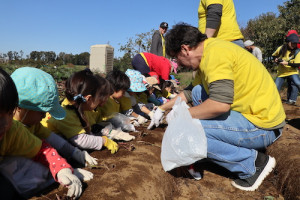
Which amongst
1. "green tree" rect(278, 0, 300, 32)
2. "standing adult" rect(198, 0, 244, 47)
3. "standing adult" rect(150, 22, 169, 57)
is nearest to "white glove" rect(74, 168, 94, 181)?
"standing adult" rect(198, 0, 244, 47)

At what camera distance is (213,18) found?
309 cm

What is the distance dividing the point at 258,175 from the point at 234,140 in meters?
0.37

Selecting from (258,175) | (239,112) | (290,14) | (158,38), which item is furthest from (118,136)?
(290,14)

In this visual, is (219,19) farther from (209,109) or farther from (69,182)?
(69,182)

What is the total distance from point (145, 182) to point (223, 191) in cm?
76

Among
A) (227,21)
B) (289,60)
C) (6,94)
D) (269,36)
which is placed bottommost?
(6,94)

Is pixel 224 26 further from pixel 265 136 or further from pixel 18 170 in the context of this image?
pixel 18 170

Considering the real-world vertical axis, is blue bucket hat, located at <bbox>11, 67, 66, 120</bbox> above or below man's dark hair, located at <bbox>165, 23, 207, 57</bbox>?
below

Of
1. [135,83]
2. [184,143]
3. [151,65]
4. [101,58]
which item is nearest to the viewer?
[184,143]

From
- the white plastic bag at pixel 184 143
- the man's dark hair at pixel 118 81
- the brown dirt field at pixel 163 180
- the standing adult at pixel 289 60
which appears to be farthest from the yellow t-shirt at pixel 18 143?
the standing adult at pixel 289 60

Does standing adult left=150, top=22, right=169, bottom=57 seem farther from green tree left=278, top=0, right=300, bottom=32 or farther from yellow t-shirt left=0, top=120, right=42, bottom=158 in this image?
green tree left=278, top=0, right=300, bottom=32

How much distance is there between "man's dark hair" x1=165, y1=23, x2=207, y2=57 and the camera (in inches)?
80.4

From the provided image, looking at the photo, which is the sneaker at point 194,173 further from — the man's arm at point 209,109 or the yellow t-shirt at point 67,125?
the yellow t-shirt at point 67,125

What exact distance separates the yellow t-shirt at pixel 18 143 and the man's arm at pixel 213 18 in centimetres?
244
